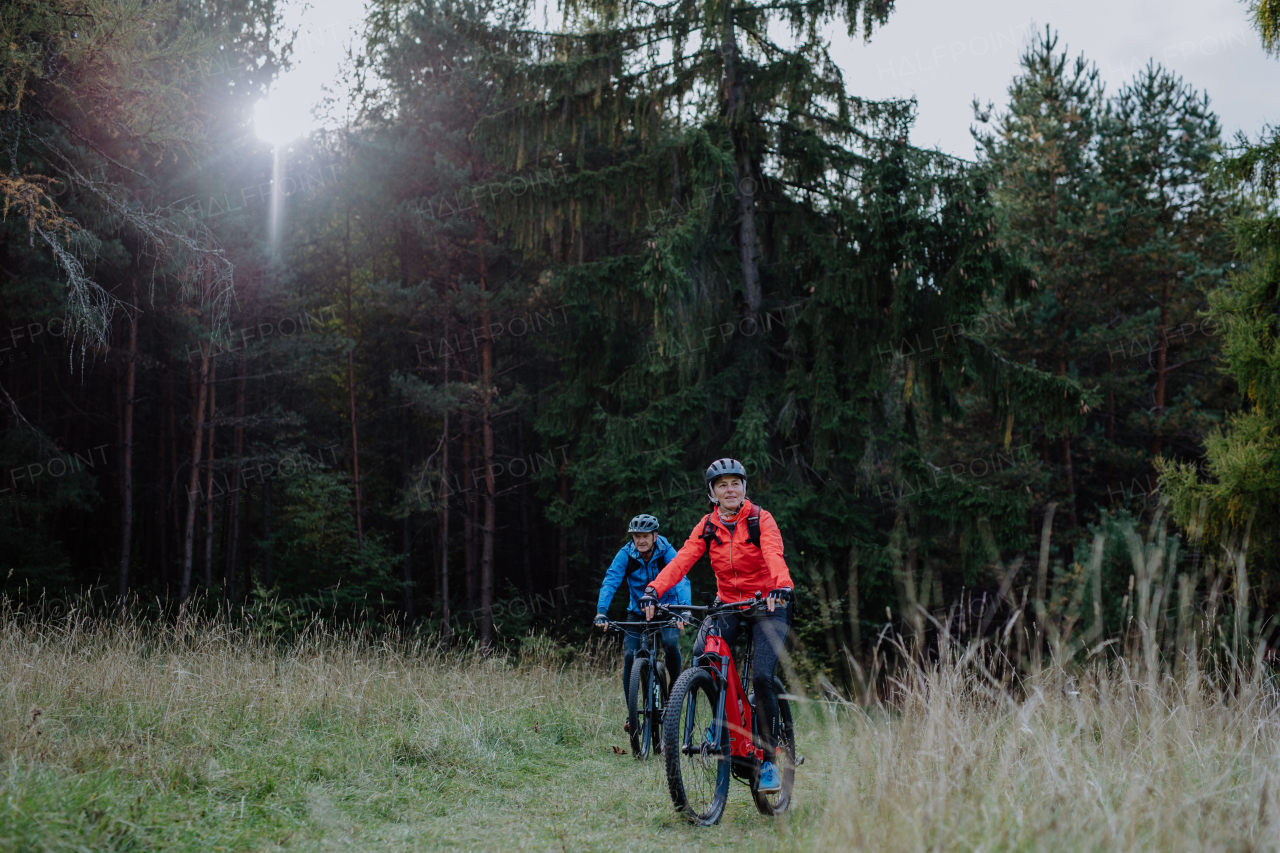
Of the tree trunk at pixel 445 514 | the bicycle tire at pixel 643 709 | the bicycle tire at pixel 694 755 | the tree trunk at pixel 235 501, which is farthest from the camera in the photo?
the tree trunk at pixel 235 501

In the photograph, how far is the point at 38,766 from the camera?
413 centimetres

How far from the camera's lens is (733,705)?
4652 mm

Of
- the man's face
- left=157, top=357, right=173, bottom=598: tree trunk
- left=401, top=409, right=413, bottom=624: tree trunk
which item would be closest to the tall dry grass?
the man's face

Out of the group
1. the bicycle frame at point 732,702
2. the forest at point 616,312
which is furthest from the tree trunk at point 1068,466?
the bicycle frame at point 732,702

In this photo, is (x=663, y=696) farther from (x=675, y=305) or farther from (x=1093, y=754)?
(x=675, y=305)

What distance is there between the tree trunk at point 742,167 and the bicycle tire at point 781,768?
9.29m

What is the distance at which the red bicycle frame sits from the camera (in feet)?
15.1

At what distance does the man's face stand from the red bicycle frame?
79cm

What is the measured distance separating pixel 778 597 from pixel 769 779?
3.34ft

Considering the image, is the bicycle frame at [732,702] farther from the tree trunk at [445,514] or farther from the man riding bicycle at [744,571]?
the tree trunk at [445,514]

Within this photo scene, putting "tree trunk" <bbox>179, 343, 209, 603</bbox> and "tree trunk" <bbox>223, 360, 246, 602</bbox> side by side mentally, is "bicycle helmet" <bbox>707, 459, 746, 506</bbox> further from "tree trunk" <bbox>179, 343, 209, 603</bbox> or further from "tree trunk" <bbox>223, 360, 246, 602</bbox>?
"tree trunk" <bbox>223, 360, 246, 602</bbox>

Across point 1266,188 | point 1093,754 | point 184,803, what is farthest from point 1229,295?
point 184,803

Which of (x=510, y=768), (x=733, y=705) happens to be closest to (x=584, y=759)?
(x=510, y=768)

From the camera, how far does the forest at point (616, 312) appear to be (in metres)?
9.05
